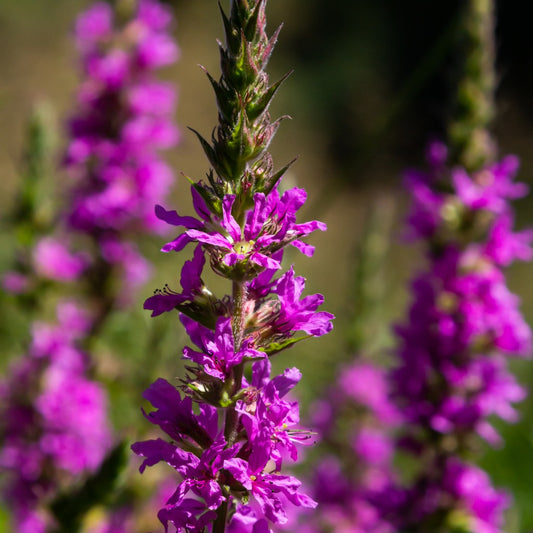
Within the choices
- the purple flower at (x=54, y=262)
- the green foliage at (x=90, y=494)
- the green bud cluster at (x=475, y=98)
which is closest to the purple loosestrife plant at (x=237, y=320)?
the green foliage at (x=90, y=494)

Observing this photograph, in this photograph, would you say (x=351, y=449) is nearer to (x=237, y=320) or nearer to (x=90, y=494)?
(x=90, y=494)

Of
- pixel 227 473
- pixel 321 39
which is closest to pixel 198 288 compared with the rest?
pixel 227 473

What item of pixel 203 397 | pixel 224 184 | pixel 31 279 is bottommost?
pixel 203 397

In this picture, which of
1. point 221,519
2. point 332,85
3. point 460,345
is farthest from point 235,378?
point 332,85

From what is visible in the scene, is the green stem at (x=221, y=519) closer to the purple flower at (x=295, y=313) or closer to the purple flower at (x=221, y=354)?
the purple flower at (x=221, y=354)

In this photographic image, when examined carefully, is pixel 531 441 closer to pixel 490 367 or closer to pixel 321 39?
pixel 490 367

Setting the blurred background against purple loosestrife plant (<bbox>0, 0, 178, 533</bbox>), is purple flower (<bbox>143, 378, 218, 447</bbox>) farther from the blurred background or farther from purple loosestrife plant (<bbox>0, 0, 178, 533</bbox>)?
the blurred background
